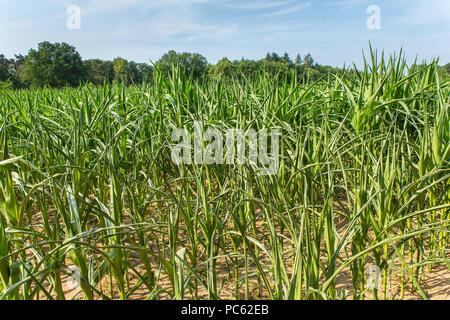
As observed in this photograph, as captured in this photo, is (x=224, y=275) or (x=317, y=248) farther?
(x=224, y=275)

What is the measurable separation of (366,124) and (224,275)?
3.74 ft

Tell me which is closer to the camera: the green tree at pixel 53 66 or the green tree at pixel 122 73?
the green tree at pixel 122 73

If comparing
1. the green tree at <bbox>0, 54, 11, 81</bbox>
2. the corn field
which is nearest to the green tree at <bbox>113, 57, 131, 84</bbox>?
the corn field

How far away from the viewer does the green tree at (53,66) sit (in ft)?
119

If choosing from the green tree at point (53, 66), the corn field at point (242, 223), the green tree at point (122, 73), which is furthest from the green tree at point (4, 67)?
the corn field at point (242, 223)

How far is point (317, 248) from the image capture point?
81 centimetres

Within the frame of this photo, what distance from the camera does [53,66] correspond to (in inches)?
1431

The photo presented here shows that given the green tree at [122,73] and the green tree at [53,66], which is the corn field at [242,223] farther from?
the green tree at [53,66]

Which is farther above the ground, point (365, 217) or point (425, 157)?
point (425, 157)

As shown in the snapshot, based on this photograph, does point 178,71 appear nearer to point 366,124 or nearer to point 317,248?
point 366,124

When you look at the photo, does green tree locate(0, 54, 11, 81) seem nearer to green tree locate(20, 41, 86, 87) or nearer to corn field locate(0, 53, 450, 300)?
green tree locate(20, 41, 86, 87)

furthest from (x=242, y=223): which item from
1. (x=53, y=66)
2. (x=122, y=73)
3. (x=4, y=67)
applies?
(x=4, y=67)

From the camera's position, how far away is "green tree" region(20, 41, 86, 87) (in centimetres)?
3612
